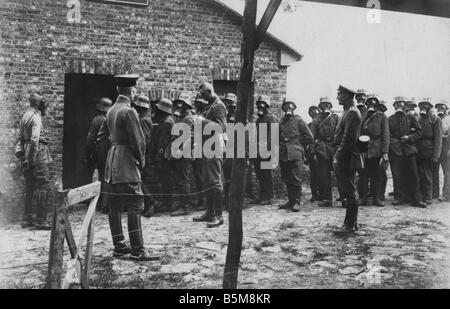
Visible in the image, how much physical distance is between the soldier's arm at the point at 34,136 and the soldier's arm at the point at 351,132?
472 cm

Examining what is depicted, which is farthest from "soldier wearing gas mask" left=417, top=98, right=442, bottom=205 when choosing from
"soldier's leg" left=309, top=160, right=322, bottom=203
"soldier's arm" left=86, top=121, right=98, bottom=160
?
"soldier's arm" left=86, top=121, right=98, bottom=160

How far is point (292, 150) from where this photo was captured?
8.62 meters

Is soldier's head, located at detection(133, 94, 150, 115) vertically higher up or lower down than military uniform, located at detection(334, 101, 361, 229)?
higher up

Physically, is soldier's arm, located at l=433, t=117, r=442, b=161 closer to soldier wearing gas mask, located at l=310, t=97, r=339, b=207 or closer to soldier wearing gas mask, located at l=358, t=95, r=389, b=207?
soldier wearing gas mask, located at l=358, t=95, r=389, b=207

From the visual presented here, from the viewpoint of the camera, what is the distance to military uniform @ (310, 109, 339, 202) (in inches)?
355

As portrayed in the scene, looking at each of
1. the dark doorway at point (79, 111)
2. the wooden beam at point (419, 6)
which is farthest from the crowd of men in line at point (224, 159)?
the wooden beam at point (419, 6)

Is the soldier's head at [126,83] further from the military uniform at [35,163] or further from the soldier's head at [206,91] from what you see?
the military uniform at [35,163]

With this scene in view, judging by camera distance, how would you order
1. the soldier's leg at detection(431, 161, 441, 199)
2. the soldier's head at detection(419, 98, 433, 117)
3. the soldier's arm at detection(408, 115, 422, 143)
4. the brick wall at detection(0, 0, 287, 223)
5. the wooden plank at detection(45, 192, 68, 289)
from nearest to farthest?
1. the wooden plank at detection(45, 192, 68, 289)
2. the brick wall at detection(0, 0, 287, 223)
3. the soldier's arm at detection(408, 115, 422, 143)
4. the soldier's head at detection(419, 98, 433, 117)
5. the soldier's leg at detection(431, 161, 441, 199)

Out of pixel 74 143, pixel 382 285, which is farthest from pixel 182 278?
pixel 74 143

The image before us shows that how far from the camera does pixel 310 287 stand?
4.70 metres

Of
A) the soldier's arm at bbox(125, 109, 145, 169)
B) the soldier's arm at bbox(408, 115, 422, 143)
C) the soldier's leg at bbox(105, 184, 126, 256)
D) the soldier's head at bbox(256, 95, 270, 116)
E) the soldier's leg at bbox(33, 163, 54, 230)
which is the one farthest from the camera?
the soldier's arm at bbox(408, 115, 422, 143)

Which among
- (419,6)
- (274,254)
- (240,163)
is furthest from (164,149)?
(419,6)

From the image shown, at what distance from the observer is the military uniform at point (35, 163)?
6.76 meters

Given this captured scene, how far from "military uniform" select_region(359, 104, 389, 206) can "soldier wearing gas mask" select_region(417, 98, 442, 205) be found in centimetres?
106
